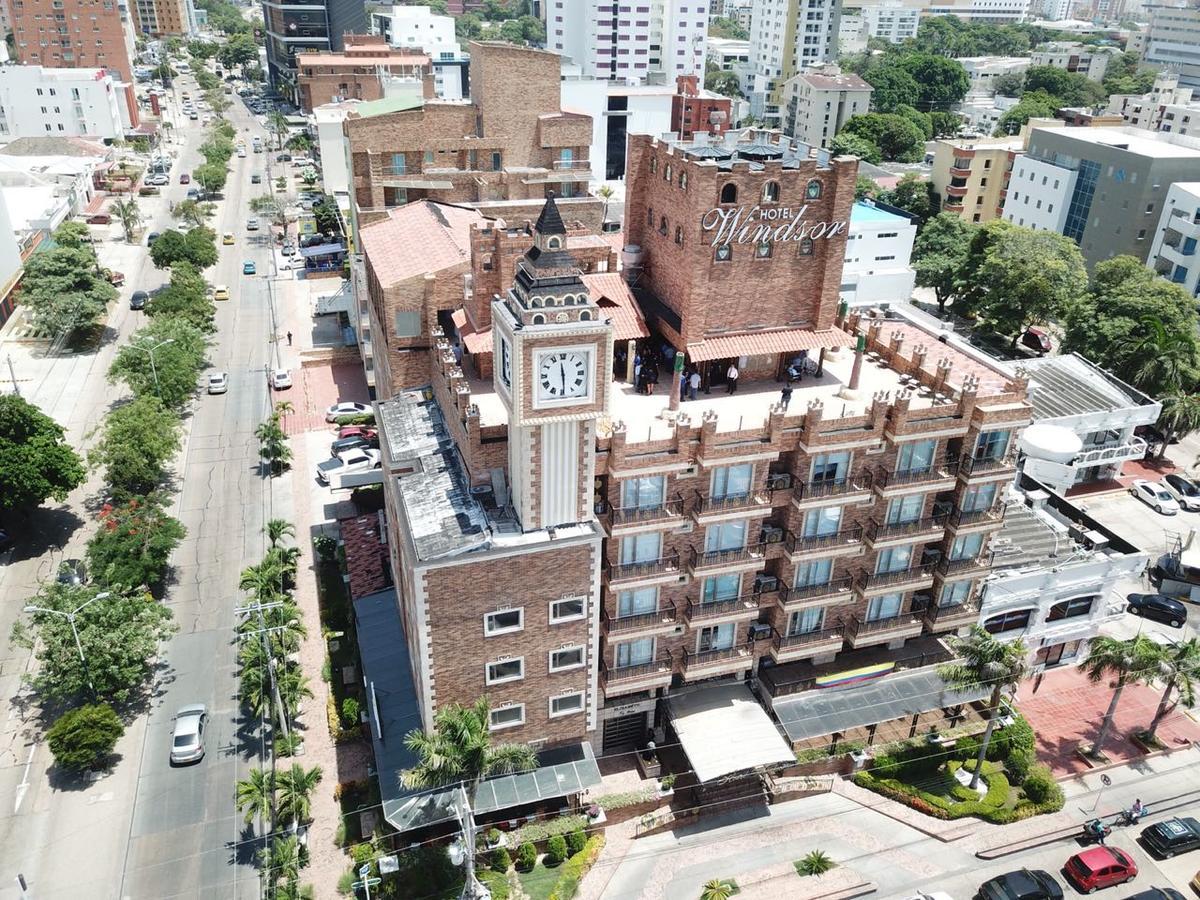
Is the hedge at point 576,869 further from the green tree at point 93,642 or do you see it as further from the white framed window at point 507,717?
the green tree at point 93,642

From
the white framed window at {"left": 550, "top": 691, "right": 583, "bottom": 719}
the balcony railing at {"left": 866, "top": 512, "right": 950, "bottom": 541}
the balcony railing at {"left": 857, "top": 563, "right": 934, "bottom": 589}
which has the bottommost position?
the white framed window at {"left": 550, "top": 691, "right": 583, "bottom": 719}

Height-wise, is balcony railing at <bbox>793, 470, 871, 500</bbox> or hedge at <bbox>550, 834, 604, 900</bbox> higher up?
balcony railing at <bbox>793, 470, 871, 500</bbox>

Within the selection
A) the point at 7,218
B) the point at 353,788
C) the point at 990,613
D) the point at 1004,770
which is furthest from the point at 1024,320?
the point at 7,218

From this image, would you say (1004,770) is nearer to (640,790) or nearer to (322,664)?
(640,790)

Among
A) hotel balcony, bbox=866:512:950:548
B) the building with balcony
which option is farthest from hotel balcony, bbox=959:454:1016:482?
the building with balcony

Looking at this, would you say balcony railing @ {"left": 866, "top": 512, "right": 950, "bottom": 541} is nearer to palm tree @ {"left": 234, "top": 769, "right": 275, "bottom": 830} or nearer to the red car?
the red car

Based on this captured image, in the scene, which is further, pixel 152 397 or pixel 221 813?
pixel 152 397
